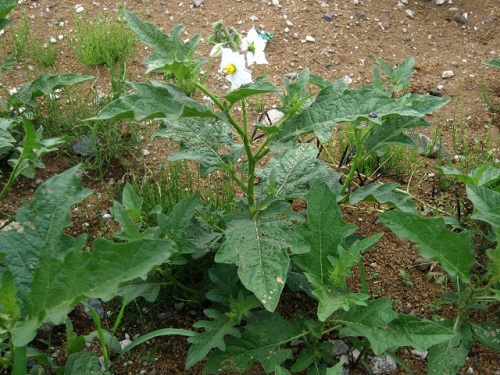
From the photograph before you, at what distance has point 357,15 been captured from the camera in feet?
14.9

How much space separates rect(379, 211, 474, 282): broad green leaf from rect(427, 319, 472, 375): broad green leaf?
24cm

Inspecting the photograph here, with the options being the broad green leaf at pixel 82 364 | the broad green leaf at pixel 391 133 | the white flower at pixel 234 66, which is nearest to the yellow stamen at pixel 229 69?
the white flower at pixel 234 66

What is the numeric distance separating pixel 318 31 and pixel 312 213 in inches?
94.3

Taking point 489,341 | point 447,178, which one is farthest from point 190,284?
point 447,178

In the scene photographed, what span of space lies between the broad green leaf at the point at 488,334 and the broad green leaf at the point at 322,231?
628 millimetres

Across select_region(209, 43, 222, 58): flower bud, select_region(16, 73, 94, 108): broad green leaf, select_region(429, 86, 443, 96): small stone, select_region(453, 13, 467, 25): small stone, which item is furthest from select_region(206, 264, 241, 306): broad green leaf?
select_region(453, 13, 467, 25): small stone

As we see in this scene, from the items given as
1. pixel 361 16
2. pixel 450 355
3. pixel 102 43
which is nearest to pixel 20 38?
pixel 102 43

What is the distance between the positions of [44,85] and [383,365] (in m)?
2.10

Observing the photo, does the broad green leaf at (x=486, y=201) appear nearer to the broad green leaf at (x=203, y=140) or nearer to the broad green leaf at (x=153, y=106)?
the broad green leaf at (x=203, y=140)

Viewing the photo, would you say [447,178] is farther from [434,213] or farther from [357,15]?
[357,15]

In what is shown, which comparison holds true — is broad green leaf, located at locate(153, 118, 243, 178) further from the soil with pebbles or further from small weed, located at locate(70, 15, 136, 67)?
small weed, located at locate(70, 15, 136, 67)

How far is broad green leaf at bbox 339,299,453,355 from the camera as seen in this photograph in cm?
216

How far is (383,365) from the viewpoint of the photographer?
2.48 meters

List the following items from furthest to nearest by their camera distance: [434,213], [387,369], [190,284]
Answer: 1. [434,213]
2. [190,284]
3. [387,369]
